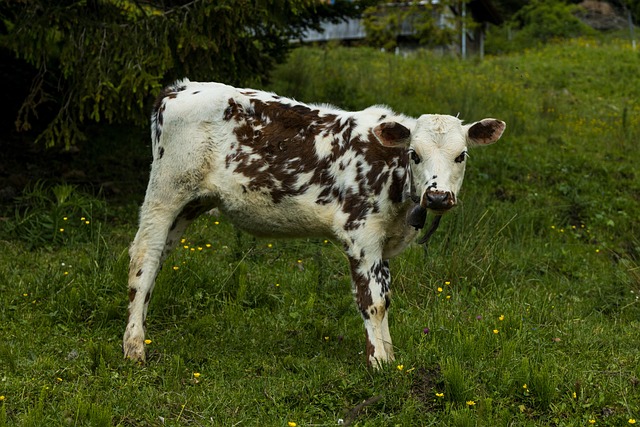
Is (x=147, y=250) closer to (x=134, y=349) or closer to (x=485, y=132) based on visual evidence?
(x=134, y=349)

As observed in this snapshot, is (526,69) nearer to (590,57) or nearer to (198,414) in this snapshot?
(590,57)

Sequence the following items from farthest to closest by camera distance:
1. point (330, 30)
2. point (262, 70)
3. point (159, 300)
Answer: point (330, 30) → point (262, 70) → point (159, 300)

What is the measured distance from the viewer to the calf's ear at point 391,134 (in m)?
5.62

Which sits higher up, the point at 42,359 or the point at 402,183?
the point at 402,183

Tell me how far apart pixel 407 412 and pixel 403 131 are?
1897mm

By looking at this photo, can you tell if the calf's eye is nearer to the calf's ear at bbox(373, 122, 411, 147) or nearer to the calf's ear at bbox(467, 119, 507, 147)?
the calf's ear at bbox(467, 119, 507, 147)

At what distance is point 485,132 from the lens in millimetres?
5734

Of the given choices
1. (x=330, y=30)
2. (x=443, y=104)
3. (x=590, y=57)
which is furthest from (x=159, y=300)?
(x=330, y=30)

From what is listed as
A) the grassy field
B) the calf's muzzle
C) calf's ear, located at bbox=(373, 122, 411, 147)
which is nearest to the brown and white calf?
calf's ear, located at bbox=(373, 122, 411, 147)

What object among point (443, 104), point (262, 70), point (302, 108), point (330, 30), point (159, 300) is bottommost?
point (330, 30)

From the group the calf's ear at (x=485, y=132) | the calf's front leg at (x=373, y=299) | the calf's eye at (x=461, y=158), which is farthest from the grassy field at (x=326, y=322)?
the calf's ear at (x=485, y=132)

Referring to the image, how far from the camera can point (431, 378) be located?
5.45 metres

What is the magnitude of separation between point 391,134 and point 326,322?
1946 millimetres

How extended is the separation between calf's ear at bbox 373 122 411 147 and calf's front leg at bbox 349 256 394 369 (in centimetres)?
84
